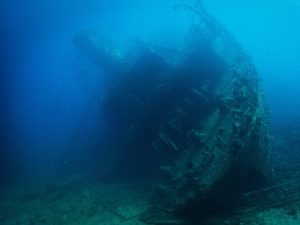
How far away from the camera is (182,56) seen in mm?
7703

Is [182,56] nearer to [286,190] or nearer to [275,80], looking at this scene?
[286,190]

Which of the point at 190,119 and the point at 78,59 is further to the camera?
the point at 78,59

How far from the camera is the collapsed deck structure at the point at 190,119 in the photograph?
5090 millimetres

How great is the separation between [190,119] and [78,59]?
8.07 meters

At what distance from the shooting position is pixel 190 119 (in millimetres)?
6941

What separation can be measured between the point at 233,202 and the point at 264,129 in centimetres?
144

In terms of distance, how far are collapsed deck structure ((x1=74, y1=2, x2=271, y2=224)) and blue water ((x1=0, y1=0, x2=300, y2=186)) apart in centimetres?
159

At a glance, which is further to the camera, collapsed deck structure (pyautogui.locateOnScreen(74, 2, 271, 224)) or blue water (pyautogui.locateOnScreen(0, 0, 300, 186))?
blue water (pyautogui.locateOnScreen(0, 0, 300, 186))

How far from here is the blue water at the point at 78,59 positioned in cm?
1351

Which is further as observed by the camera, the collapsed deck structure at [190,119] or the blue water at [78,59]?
the blue water at [78,59]

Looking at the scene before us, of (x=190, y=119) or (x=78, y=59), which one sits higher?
(x=78, y=59)

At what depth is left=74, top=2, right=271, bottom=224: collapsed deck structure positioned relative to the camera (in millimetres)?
5090

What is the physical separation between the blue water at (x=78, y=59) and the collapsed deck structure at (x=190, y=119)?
1595 mm

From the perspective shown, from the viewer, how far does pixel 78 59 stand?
527 inches
